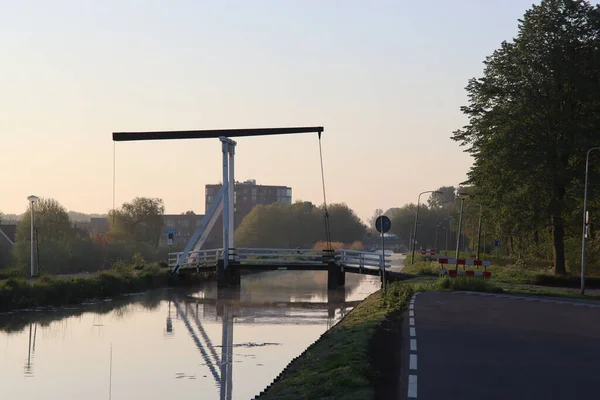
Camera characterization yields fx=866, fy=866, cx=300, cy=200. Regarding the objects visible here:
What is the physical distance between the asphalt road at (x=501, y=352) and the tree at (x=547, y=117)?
17.3 meters

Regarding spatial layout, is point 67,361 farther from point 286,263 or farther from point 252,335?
point 286,263

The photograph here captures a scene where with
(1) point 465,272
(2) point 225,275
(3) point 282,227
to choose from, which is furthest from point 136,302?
(3) point 282,227

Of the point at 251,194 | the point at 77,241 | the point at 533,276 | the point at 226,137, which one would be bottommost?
the point at 533,276

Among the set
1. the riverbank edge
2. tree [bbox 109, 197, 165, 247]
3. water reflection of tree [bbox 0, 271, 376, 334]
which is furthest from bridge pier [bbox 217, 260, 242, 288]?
tree [bbox 109, 197, 165, 247]

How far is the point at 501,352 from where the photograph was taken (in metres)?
15.4

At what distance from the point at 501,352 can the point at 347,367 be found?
3521 mm

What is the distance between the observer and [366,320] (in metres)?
22.3

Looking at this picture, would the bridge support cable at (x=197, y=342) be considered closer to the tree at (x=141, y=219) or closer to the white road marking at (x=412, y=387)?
the white road marking at (x=412, y=387)

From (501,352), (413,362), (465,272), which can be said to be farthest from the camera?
(465,272)

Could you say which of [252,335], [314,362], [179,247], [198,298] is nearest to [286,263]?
[198,298]

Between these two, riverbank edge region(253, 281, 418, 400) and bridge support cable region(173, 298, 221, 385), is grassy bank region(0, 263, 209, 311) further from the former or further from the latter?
riverbank edge region(253, 281, 418, 400)

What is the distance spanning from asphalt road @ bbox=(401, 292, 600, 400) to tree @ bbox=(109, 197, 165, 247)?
80062mm

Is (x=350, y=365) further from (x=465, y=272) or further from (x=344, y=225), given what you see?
(x=344, y=225)

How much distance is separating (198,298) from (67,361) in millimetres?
20027
